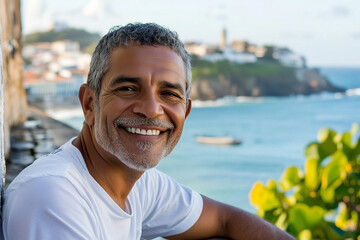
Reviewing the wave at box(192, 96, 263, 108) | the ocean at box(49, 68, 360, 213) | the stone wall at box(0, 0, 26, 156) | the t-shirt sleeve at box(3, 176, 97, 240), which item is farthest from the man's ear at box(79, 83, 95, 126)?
the wave at box(192, 96, 263, 108)

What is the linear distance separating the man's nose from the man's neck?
119mm

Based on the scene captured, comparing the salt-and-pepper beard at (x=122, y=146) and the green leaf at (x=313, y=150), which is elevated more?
the salt-and-pepper beard at (x=122, y=146)

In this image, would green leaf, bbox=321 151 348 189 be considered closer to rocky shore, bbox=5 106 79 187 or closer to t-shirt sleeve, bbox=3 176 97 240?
rocky shore, bbox=5 106 79 187

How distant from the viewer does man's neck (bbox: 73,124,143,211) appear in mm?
967

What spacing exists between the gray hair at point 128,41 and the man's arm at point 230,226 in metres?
0.47

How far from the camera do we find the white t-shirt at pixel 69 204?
2.39 ft

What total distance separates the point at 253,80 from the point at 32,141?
51348mm

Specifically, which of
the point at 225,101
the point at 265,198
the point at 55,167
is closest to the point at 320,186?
the point at 265,198

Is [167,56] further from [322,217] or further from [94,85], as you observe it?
[322,217]

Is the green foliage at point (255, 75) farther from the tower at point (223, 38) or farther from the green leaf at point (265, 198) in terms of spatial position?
the green leaf at point (265, 198)

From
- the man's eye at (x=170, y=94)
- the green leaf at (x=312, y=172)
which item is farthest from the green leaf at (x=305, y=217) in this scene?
the man's eye at (x=170, y=94)

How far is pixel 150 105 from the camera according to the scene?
0.92 metres

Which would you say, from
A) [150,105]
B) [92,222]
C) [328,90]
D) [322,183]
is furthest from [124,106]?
[328,90]

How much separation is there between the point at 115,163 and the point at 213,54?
53374mm
